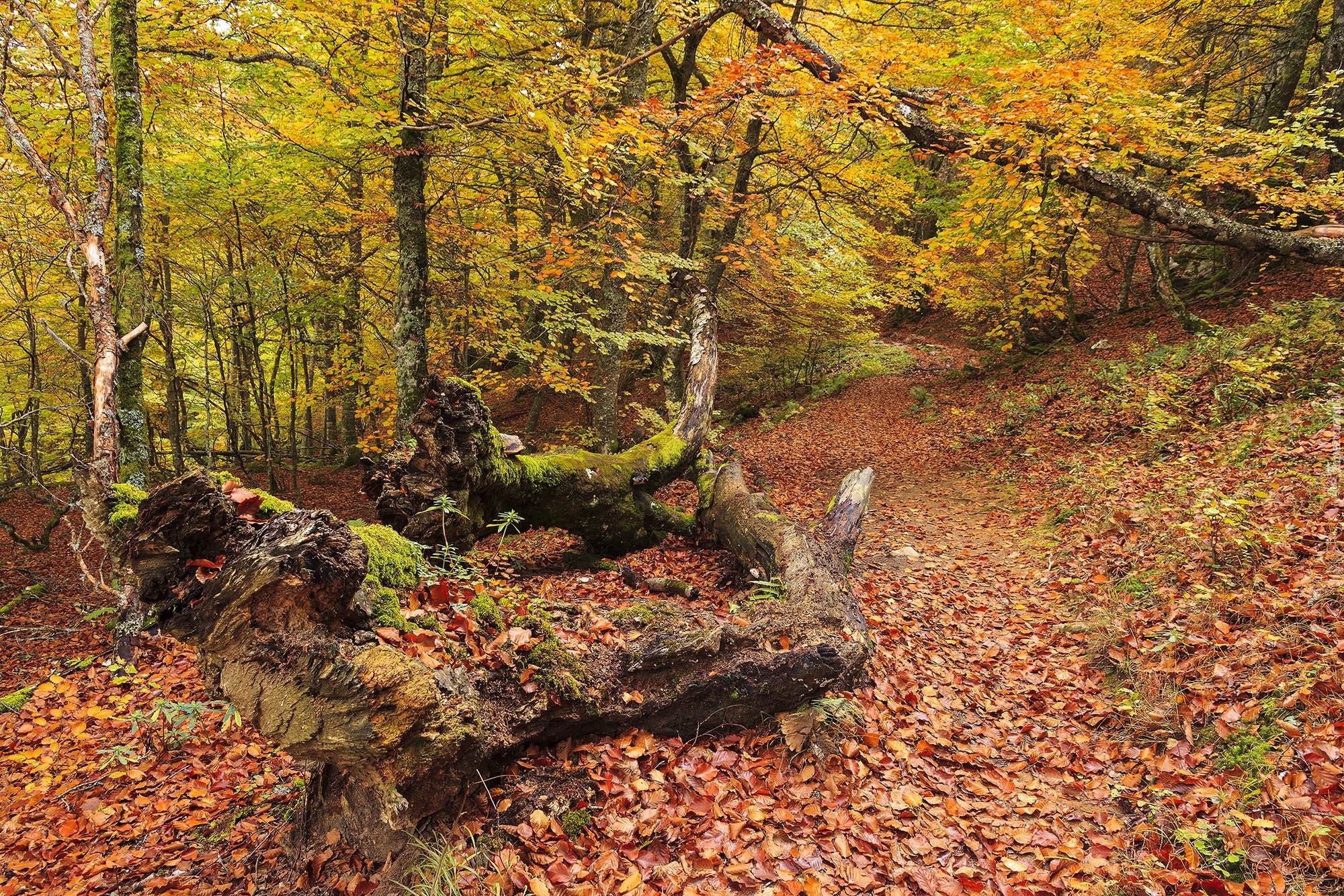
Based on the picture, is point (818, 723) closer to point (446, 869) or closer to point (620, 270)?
point (446, 869)

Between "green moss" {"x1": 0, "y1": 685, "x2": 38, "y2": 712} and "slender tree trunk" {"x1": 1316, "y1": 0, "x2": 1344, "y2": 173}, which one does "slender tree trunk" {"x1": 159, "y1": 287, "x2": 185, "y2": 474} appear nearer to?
"green moss" {"x1": 0, "y1": 685, "x2": 38, "y2": 712}

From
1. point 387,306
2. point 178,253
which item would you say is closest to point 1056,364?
point 387,306

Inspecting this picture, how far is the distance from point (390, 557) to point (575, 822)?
1.81 meters

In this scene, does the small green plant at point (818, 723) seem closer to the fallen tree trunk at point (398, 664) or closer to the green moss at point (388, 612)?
the fallen tree trunk at point (398, 664)

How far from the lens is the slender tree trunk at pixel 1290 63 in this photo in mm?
10234

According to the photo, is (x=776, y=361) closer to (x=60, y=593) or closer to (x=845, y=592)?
(x=845, y=592)

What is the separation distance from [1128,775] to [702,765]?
2.50 meters

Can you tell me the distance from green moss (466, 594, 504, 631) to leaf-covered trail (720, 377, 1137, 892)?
247 centimetres

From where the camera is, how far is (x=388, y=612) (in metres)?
3.00

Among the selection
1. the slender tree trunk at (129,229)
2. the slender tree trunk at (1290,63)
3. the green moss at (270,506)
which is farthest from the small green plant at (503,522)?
the slender tree trunk at (1290,63)

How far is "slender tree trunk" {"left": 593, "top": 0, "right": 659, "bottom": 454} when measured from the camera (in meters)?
8.89

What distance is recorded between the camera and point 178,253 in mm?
11227

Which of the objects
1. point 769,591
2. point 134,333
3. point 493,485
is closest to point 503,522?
point 493,485

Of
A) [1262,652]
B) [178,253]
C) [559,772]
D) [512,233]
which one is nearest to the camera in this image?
[559,772]
